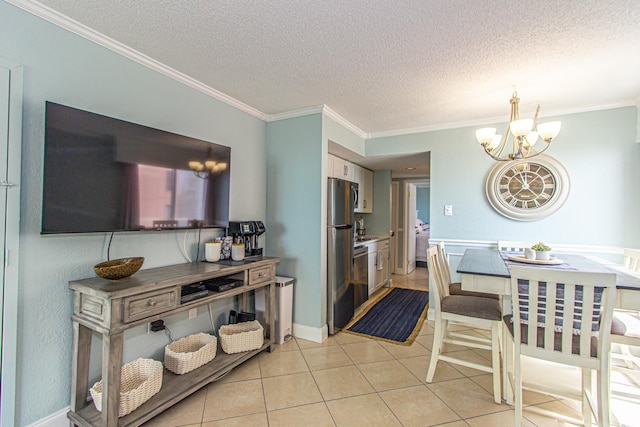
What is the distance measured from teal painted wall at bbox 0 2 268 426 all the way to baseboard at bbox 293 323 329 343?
1.24 m

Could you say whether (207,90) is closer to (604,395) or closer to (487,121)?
(487,121)

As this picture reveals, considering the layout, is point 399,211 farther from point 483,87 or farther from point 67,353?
point 67,353

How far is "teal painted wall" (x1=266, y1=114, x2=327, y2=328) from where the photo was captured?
291 centimetres

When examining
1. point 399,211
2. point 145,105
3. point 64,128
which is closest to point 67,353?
point 64,128

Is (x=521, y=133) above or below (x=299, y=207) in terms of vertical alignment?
above

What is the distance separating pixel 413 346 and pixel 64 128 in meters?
3.12

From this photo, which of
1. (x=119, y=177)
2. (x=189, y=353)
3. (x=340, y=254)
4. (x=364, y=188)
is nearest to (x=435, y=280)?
(x=340, y=254)

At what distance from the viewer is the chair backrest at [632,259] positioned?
7.43ft

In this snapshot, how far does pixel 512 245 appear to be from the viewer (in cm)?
307

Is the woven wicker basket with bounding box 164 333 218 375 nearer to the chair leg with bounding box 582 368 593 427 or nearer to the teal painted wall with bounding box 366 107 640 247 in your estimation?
the chair leg with bounding box 582 368 593 427

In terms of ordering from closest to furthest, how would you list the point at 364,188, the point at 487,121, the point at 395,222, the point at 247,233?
the point at 247,233, the point at 487,121, the point at 364,188, the point at 395,222

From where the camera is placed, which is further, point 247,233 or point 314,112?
point 314,112

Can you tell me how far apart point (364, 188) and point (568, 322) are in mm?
3478

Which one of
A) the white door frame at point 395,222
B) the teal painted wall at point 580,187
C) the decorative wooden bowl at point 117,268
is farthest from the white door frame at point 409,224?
the decorative wooden bowl at point 117,268
